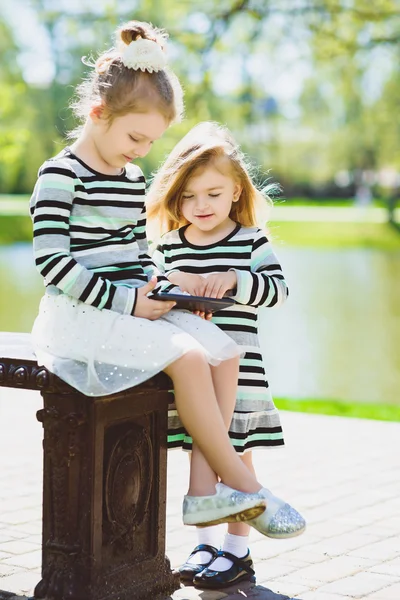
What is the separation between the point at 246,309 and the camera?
3338mm

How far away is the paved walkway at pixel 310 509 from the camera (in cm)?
340

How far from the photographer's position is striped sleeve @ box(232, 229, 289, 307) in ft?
10.6

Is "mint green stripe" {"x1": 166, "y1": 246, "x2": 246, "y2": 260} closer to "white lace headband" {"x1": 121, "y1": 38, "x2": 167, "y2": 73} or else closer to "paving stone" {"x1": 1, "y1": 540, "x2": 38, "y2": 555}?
"white lace headband" {"x1": 121, "y1": 38, "x2": 167, "y2": 73}

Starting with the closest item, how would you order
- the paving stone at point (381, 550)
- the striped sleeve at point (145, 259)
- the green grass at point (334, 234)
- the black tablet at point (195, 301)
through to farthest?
the black tablet at point (195, 301)
the striped sleeve at point (145, 259)
the paving stone at point (381, 550)
the green grass at point (334, 234)

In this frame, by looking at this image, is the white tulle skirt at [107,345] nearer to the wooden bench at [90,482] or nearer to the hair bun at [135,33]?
the wooden bench at [90,482]

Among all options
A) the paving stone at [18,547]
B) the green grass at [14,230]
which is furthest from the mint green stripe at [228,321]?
the green grass at [14,230]

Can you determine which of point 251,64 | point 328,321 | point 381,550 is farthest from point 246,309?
point 328,321

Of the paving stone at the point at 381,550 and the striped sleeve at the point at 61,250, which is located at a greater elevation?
the striped sleeve at the point at 61,250

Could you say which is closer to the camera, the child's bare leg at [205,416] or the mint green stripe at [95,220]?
the child's bare leg at [205,416]

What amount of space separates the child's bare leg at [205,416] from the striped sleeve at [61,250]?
245 millimetres

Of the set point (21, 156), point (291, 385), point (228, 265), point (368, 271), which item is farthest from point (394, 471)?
point (368, 271)

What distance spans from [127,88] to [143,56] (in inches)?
4.1

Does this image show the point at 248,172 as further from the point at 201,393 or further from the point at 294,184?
the point at 294,184

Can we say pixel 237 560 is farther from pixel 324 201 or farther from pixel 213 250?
pixel 324 201
